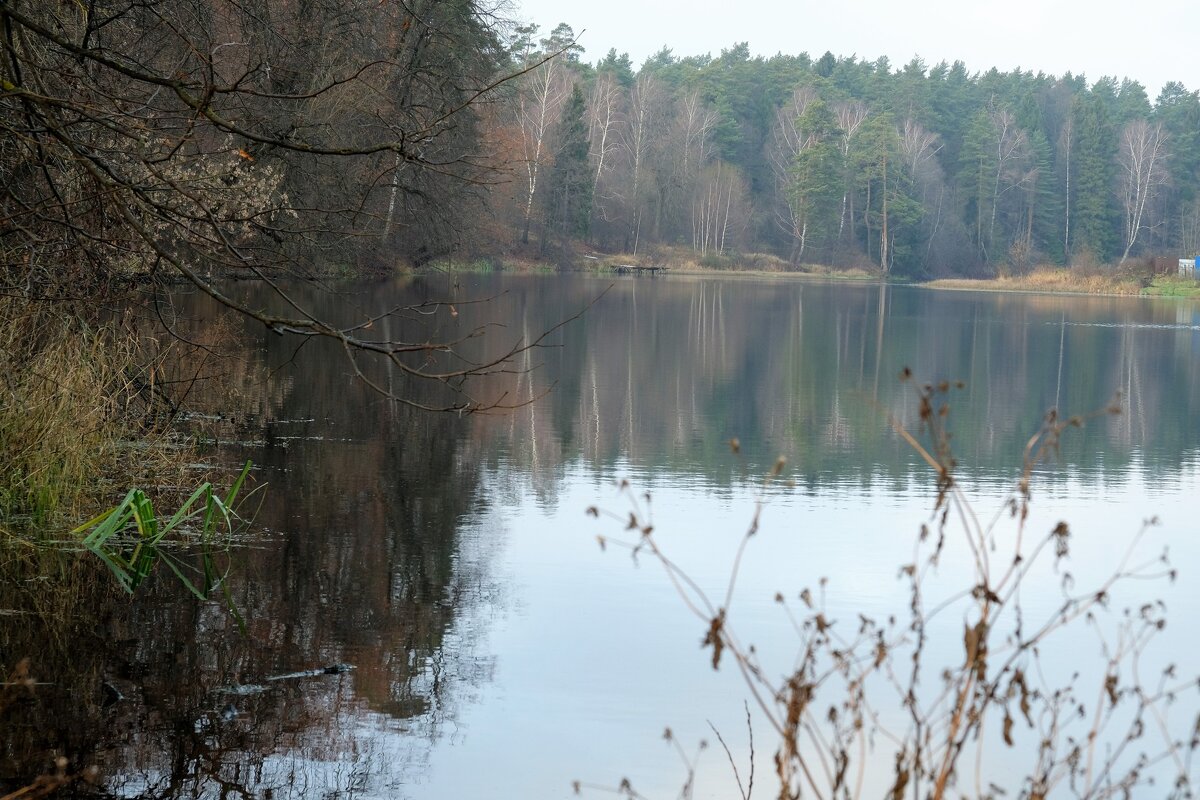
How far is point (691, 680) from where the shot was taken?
6102 mm

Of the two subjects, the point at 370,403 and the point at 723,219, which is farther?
the point at 723,219

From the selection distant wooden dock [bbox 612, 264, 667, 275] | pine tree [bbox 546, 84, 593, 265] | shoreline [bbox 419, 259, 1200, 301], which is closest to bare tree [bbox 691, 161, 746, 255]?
shoreline [bbox 419, 259, 1200, 301]

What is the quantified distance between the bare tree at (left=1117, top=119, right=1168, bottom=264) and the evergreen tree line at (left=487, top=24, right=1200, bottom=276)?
20 centimetres

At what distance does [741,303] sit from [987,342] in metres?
13.7

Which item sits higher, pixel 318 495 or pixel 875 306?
pixel 875 306

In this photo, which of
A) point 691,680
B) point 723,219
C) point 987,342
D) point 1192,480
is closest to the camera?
point 691,680

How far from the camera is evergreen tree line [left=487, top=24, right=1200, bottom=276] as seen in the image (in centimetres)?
7544

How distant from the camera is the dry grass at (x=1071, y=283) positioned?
5881 centimetres

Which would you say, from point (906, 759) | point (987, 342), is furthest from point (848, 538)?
point (987, 342)

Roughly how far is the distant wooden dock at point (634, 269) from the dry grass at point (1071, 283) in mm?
14942

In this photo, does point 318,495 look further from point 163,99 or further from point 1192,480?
point 1192,480

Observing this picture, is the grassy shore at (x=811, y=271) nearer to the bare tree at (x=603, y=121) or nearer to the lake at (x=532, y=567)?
the bare tree at (x=603, y=121)

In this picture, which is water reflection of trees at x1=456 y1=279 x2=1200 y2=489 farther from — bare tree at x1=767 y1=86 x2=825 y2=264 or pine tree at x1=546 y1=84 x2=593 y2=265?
bare tree at x1=767 y1=86 x2=825 y2=264

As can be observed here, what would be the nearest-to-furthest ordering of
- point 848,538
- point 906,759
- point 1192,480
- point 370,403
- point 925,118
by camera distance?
point 906,759 → point 848,538 → point 1192,480 → point 370,403 → point 925,118
